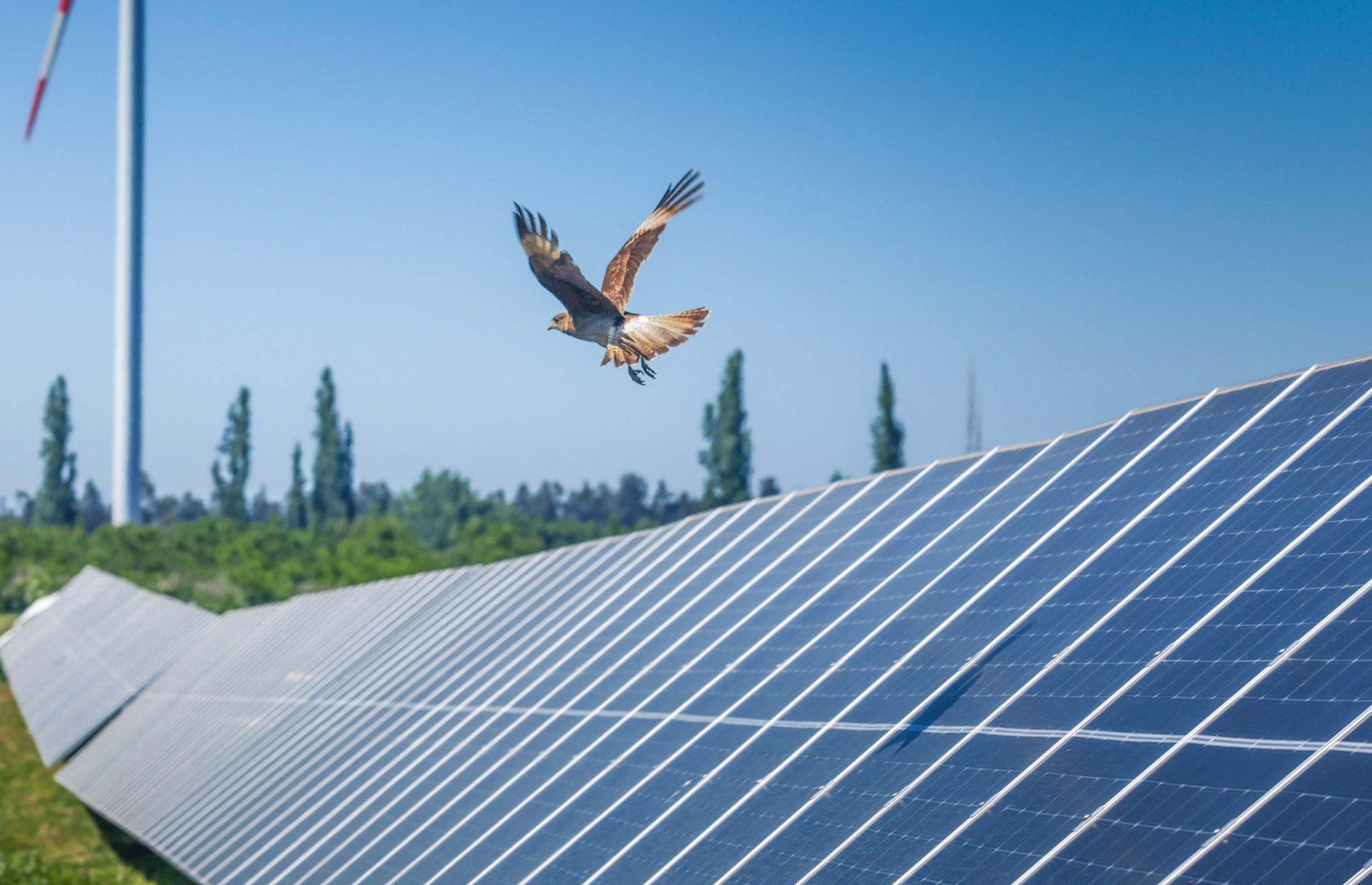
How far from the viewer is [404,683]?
26797 mm

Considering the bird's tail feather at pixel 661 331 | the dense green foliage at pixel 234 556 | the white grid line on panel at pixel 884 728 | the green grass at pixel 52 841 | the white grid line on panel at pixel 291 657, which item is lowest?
the green grass at pixel 52 841

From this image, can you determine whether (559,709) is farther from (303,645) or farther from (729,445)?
(729,445)

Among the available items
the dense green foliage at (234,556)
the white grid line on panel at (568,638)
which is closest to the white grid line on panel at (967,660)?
the white grid line on panel at (568,638)

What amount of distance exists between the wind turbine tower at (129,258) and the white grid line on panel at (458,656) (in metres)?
64.0

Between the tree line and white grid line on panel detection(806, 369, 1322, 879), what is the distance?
64.5 meters

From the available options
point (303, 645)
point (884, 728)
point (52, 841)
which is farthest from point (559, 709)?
point (52, 841)

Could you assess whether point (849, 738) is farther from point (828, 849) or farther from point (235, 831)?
point (235, 831)

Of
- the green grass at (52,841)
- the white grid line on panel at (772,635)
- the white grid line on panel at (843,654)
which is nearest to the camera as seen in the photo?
the white grid line on panel at (843,654)

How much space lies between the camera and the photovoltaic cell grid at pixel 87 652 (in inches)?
1519

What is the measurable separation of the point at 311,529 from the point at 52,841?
68629 millimetres

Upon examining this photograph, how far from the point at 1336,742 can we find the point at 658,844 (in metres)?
6.72

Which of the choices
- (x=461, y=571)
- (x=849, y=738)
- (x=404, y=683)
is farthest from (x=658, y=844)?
(x=461, y=571)

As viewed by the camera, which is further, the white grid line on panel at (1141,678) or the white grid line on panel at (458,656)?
the white grid line on panel at (458,656)

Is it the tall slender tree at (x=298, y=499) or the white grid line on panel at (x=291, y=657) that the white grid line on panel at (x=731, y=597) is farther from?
the tall slender tree at (x=298, y=499)
